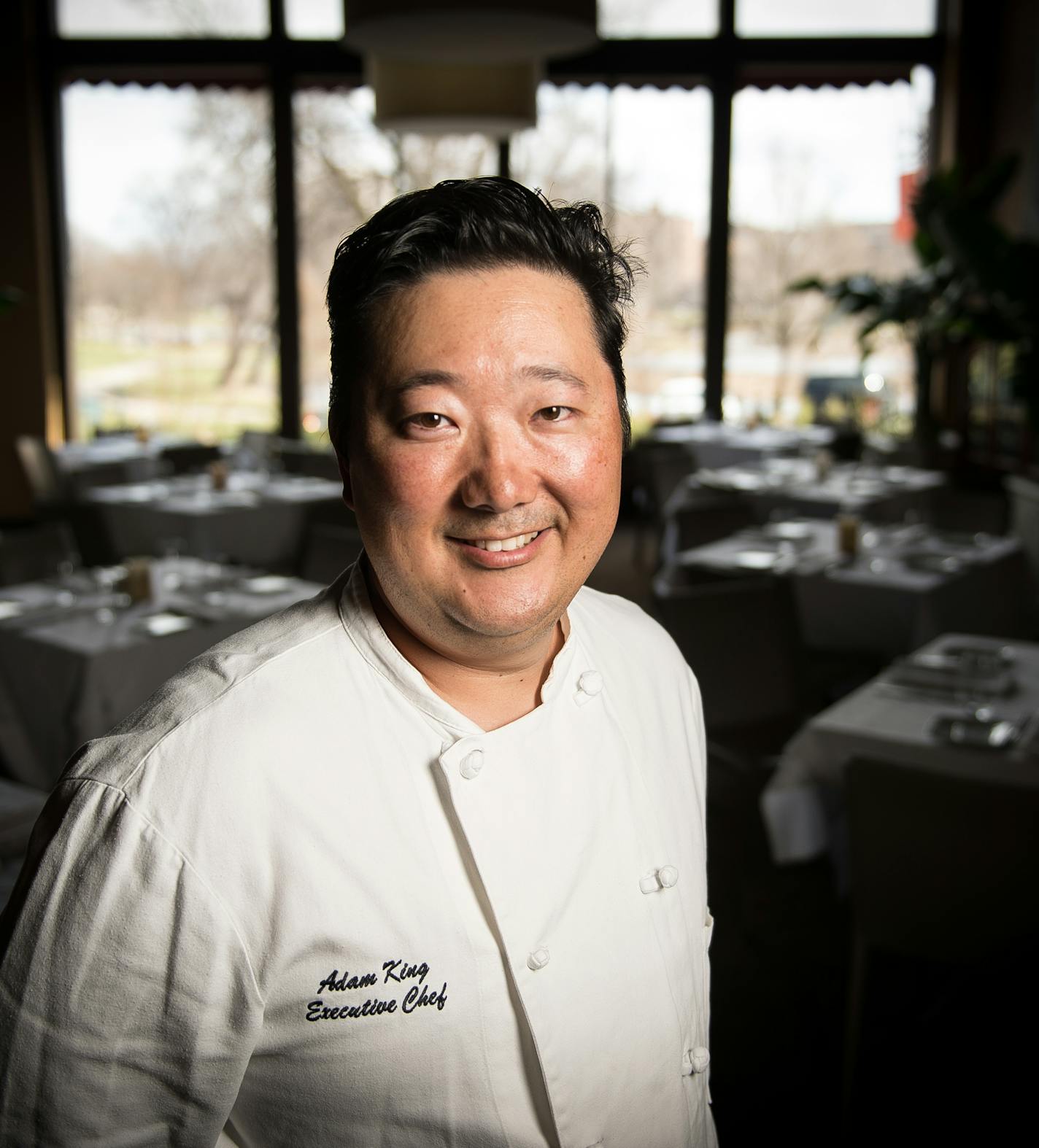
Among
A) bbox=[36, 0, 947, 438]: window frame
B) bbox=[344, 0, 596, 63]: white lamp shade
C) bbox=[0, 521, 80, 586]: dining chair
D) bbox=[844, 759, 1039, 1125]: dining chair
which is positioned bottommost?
bbox=[844, 759, 1039, 1125]: dining chair

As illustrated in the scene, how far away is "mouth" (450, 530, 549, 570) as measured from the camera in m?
0.89

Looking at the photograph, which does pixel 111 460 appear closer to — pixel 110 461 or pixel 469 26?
pixel 110 461

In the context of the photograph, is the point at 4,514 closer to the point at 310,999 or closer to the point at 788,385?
the point at 788,385

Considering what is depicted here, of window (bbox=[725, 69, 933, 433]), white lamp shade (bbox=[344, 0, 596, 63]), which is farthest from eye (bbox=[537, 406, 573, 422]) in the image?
window (bbox=[725, 69, 933, 433])

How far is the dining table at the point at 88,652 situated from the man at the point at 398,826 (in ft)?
7.46

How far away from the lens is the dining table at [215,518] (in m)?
5.76

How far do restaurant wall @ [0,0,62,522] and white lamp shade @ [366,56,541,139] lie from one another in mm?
5553

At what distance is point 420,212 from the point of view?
0.89 metres

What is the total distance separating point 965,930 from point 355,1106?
1841 mm

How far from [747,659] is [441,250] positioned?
2.87m

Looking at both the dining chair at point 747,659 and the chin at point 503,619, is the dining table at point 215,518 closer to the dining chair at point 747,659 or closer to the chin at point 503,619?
the dining chair at point 747,659

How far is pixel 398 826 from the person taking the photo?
2.96 feet

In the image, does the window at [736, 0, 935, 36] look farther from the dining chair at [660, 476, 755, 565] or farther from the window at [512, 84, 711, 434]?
the dining chair at [660, 476, 755, 565]

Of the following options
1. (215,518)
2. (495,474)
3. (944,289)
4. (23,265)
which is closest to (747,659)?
(495,474)
